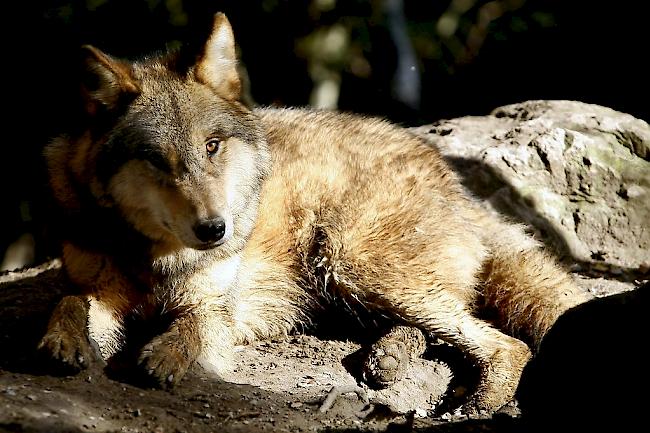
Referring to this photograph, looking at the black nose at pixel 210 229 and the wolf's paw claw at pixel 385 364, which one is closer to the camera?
the black nose at pixel 210 229

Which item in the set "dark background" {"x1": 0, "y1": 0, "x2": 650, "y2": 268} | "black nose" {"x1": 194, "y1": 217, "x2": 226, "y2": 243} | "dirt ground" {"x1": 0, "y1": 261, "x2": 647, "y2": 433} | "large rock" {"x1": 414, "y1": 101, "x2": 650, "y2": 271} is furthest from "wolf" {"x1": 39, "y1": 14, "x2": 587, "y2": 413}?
"large rock" {"x1": 414, "y1": 101, "x2": 650, "y2": 271}

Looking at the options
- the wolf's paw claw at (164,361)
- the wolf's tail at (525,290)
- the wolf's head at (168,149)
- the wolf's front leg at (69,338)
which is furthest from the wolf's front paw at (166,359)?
the wolf's tail at (525,290)

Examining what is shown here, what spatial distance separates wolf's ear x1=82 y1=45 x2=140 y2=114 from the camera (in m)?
3.94

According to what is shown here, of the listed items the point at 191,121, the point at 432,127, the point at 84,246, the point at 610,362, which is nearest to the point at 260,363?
the point at 84,246

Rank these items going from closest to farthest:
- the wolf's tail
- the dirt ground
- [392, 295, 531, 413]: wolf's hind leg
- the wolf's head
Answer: the dirt ground < the wolf's head < [392, 295, 531, 413]: wolf's hind leg < the wolf's tail

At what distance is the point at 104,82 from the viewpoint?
13.2 ft

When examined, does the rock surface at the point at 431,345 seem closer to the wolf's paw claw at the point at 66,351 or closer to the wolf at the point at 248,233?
the wolf's paw claw at the point at 66,351

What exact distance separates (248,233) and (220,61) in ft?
3.31

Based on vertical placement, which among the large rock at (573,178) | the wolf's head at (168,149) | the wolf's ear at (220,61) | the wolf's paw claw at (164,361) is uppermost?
the wolf's ear at (220,61)

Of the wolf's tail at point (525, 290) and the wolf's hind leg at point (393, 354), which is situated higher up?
the wolf's tail at point (525, 290)

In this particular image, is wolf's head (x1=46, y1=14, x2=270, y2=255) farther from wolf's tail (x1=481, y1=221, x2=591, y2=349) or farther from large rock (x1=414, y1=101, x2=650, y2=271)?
large rock (x1=414, y1=101, x2=650, y2=271)

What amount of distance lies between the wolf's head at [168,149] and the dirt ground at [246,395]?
0.76 meters

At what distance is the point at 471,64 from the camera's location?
30.1ft

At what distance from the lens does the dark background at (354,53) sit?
639 cm
